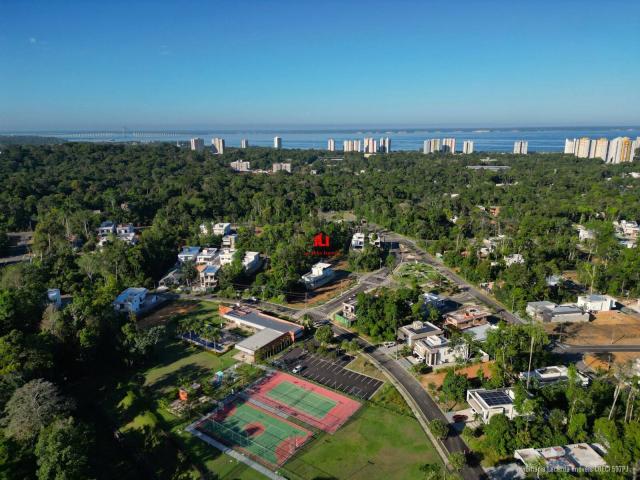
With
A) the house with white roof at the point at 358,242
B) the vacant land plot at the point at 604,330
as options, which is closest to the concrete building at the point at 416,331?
the vacant land plot at the point at 604,330

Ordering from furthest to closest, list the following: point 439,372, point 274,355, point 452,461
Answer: point 274,355
point 439,372
point 452,461

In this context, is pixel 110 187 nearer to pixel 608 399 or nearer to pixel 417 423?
pixel 417 423

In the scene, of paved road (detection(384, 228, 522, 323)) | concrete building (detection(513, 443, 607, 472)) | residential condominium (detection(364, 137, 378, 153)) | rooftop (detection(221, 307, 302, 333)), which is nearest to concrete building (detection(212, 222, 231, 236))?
paved road (detection(384, 228, 522, 323))

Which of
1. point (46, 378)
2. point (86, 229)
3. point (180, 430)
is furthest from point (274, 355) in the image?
point (86, 229)

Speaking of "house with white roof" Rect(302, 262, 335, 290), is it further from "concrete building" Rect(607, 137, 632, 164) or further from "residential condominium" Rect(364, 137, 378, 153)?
"residential condominium" Rect(364, 137, 378, 153)

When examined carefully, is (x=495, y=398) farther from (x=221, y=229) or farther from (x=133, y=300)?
(x=221, y=229)

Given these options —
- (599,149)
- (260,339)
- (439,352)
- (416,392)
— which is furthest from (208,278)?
(599,149)
